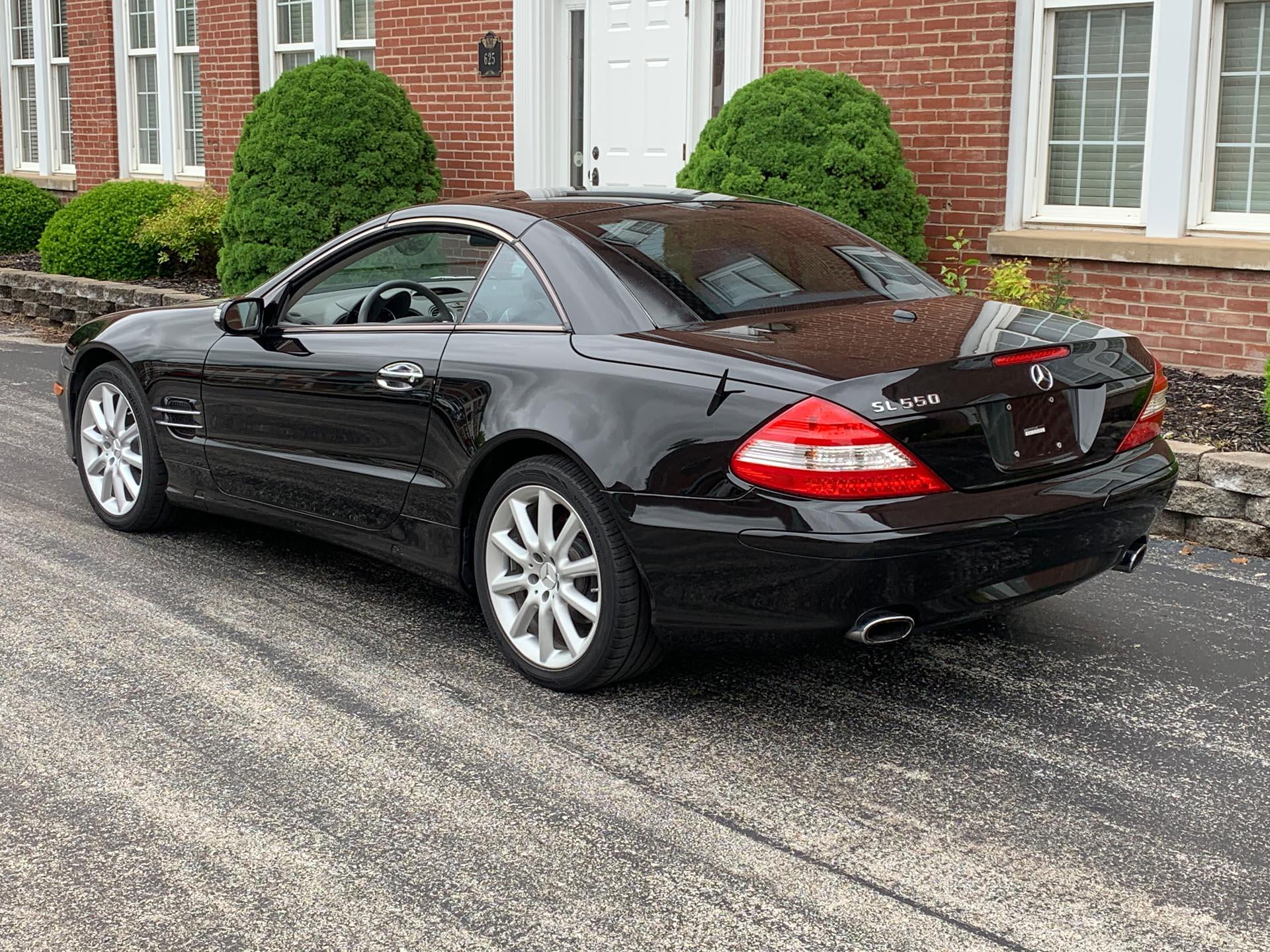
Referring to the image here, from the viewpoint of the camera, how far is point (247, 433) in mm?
5586

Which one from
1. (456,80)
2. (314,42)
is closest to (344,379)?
(456,80)

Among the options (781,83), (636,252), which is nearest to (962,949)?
(636,252)

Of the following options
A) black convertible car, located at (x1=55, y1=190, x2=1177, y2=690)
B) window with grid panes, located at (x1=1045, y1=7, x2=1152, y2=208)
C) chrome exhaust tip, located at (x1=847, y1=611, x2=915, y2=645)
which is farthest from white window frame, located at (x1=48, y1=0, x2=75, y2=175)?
chrome exhaust tip, located at (x1=847, y1=611, x2=915, y2=645)

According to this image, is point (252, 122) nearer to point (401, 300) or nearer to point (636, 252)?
point (401, 300)

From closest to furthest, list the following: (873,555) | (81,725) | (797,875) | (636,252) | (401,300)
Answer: (797,875)
(873,555)
(81,725)
(636,252)
(401,300)

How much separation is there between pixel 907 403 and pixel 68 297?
11.6 m

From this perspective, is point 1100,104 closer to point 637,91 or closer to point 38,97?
point 637,91

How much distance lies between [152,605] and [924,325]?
9.55 feet

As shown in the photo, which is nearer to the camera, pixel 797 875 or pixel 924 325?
pixel 797 875

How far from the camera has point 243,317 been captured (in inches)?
222

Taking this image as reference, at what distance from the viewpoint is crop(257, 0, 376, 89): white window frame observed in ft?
45.9

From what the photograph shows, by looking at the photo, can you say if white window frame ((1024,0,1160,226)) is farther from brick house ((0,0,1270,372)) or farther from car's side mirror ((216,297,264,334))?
car's side mirror ((216,297,264,334))

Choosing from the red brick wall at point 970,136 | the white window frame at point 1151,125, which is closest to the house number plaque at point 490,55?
the red brick wall at point 970,136

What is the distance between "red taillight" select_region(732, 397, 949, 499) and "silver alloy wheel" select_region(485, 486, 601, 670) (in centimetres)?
68
